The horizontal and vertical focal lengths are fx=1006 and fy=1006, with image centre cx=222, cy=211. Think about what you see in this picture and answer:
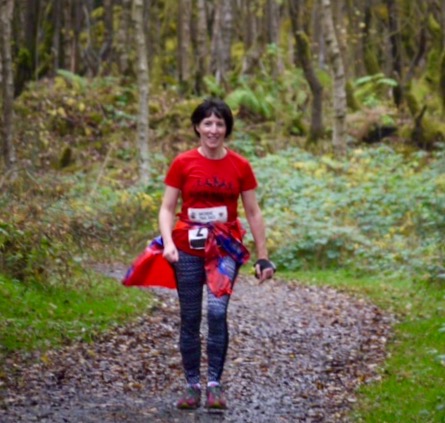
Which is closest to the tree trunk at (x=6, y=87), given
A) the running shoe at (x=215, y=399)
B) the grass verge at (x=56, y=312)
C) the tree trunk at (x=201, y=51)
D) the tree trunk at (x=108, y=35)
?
the grass verge at (x=56, y=312)

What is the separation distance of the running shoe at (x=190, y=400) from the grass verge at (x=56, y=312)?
6.73ft

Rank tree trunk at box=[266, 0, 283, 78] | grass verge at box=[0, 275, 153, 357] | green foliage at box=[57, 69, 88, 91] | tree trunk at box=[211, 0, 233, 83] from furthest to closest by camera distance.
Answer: tree trunk at box=[266, 0, 283, 78]
tree trunk at box=[211, 0, 233, 83]
green foliage at box=[57, 69, 88, 91]
grass verge at box=[0, 275, 153, 357]

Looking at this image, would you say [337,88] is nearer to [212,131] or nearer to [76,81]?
[76,81]

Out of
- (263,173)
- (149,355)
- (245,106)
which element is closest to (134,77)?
(245,106)

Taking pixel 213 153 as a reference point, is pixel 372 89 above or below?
above

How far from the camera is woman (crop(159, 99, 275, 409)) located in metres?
7.09

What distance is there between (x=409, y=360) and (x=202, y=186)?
321cm

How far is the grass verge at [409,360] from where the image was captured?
728 centimetres

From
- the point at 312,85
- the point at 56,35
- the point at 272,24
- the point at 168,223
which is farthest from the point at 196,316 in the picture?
the point at 56,35

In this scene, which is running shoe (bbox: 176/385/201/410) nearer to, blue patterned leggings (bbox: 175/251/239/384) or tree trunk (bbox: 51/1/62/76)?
blue patterned leggings (bbox: 175/251/239/384)

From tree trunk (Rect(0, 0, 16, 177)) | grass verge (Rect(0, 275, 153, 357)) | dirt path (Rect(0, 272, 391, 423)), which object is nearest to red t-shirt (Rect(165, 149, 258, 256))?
dirt path (Rect(0, 272, 391, 423))

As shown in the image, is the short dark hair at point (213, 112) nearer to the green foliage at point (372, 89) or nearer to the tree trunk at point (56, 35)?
the green foliage at point (372, 89)

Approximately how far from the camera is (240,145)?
87.5 feet

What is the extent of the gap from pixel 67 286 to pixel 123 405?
397cm
